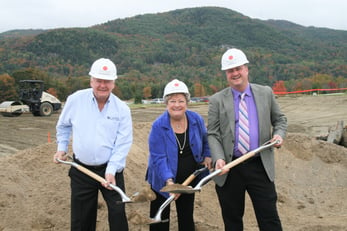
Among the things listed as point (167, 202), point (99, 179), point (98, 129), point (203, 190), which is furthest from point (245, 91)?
point (203, 190)

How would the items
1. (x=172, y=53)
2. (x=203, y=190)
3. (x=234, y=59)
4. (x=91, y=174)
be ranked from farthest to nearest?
(x=172, y=53) → (x=203, y=190) → (x=91, y=174) → (x=234, y=59)

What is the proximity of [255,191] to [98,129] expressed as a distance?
1377mm

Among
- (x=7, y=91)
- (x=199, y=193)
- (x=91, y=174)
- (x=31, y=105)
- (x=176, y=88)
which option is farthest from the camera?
(x=7, y=91)

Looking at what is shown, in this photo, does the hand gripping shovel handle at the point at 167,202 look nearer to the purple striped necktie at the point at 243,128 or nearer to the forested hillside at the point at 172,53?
the purple striped necktie at the point at 243,128

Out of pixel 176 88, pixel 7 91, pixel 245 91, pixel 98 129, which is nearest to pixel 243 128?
pixel 245 91

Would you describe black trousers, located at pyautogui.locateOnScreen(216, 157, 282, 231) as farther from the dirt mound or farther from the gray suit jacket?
the dirt mound

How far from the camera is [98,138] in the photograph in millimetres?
3008

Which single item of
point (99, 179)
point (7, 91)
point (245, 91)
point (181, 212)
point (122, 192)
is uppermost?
point (245, 91)

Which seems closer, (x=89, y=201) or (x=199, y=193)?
(x=89, y=201)

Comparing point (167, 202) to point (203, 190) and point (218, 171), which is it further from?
point (203, 190)

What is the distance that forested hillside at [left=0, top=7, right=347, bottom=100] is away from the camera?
57969mm

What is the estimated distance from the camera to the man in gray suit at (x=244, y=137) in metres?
3.02

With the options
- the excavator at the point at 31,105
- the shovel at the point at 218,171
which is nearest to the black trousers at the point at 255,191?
the shovel at the point at 218,171

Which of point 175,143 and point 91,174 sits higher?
point 175,143
